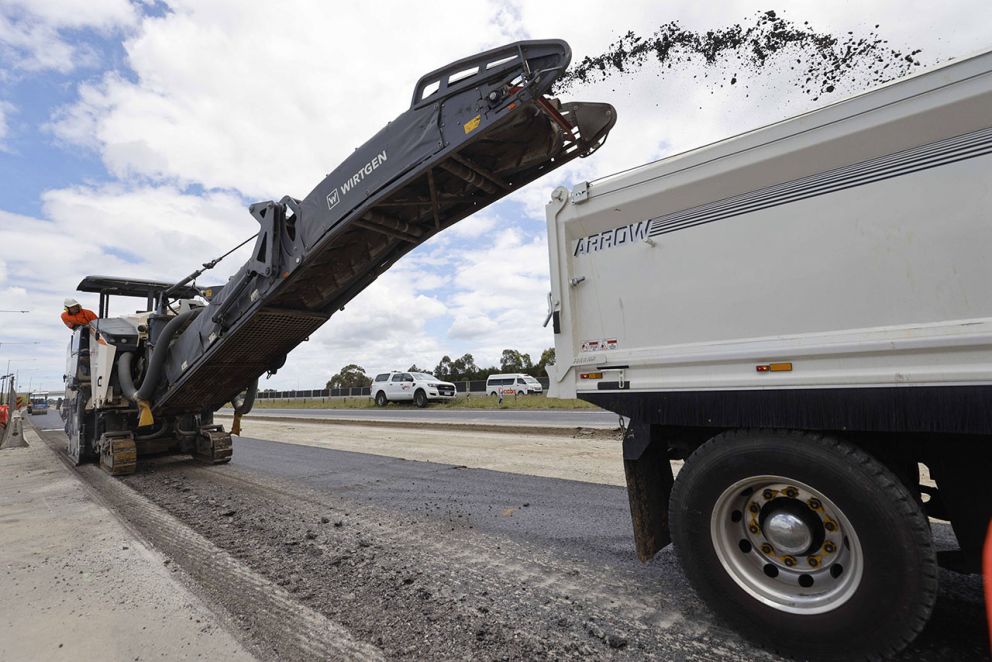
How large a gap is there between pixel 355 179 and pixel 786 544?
456cm

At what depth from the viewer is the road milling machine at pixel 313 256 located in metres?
4.21

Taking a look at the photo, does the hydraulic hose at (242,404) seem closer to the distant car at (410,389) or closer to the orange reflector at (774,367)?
the orange reflector at (774,367)

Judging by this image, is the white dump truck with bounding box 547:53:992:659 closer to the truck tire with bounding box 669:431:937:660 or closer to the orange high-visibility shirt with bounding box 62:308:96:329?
the truck tire with bounding box 669:431:937:660

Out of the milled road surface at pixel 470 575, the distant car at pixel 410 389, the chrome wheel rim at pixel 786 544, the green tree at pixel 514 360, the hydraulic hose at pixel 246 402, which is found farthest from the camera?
the green tree at pixel 514 360

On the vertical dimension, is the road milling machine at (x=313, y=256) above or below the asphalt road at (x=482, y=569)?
above

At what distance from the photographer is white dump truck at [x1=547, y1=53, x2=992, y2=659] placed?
2180 millimetres

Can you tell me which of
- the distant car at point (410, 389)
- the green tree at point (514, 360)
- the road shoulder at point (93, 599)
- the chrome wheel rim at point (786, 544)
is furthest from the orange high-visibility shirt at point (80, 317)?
the green tree at point (514, 360)

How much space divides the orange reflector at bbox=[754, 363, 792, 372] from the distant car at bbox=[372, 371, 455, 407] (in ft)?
89.8

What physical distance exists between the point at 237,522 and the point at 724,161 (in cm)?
543

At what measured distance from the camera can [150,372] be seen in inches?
305

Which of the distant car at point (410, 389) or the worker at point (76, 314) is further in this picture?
the distant car at point (410, 389)

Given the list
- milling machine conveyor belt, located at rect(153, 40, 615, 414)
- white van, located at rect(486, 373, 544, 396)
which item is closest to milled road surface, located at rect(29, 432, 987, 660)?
milling machine conveyor belt, located at rect(153, 40, 615, 414)

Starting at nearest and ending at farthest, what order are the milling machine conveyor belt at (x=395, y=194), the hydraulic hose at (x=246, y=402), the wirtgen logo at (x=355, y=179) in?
1. the milling machine conveyor belt at (x=395, y=194)
2. the wirtgen logo at (x=355, y=179)
3. the hydraulic hose at (x=246, y=402)

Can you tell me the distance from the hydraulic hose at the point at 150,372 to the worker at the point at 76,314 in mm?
1563
